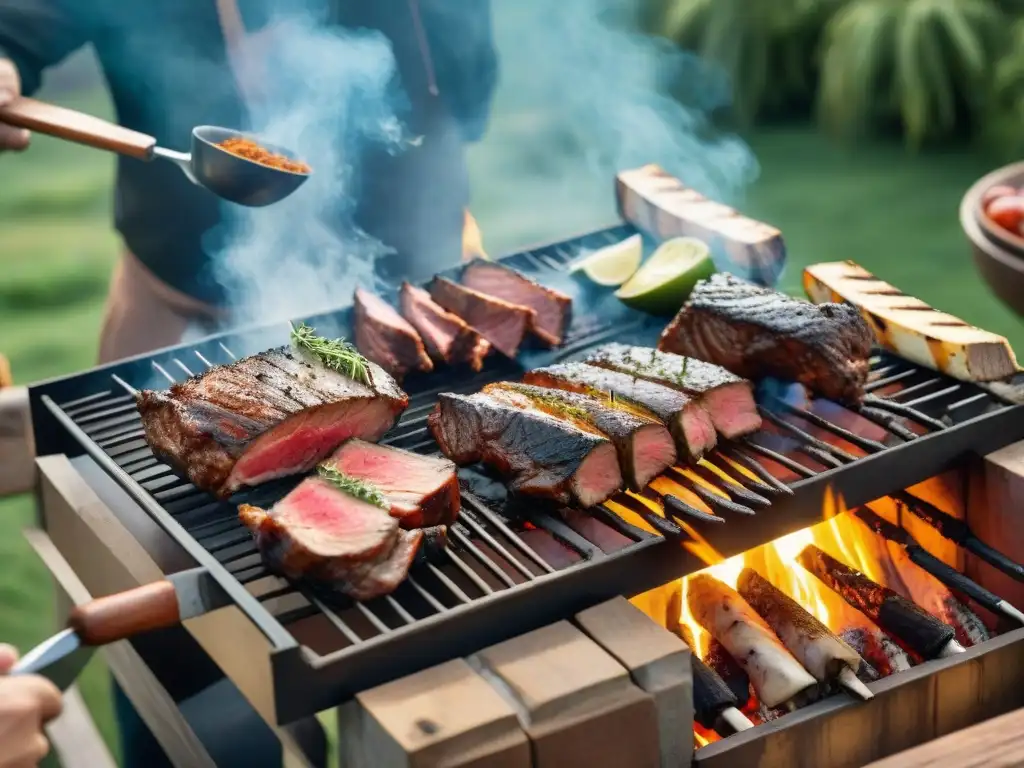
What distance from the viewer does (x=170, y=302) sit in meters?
4.67

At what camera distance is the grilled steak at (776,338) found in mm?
3223

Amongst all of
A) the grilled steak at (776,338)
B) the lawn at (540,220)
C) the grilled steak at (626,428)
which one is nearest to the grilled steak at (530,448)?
the grilled steak at (626,428)

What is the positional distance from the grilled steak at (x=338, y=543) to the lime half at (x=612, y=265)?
5.37 ft

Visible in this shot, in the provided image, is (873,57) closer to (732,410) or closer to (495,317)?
(495,317)

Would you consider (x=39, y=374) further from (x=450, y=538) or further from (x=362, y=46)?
(x=450, y=538)

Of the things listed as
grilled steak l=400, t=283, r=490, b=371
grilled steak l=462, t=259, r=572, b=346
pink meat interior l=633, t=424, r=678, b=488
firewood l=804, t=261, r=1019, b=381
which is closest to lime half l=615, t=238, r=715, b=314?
grilled steak l=462, t=259, r=572, b=346

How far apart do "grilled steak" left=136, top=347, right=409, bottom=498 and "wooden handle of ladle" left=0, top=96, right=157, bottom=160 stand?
2.62 ft

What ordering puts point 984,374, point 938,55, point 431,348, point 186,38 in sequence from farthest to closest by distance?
point 938,55 → point 186,38 → point 431,348 → point 984,374

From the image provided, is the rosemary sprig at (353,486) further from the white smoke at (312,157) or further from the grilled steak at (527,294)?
the white smoke at (312,157)

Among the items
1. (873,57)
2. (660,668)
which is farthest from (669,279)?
(873,57)

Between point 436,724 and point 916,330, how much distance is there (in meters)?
1.95

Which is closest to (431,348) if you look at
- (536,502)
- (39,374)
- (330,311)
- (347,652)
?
(330,311)

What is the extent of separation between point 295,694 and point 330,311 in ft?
5.63

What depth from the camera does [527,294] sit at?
3828 mm
